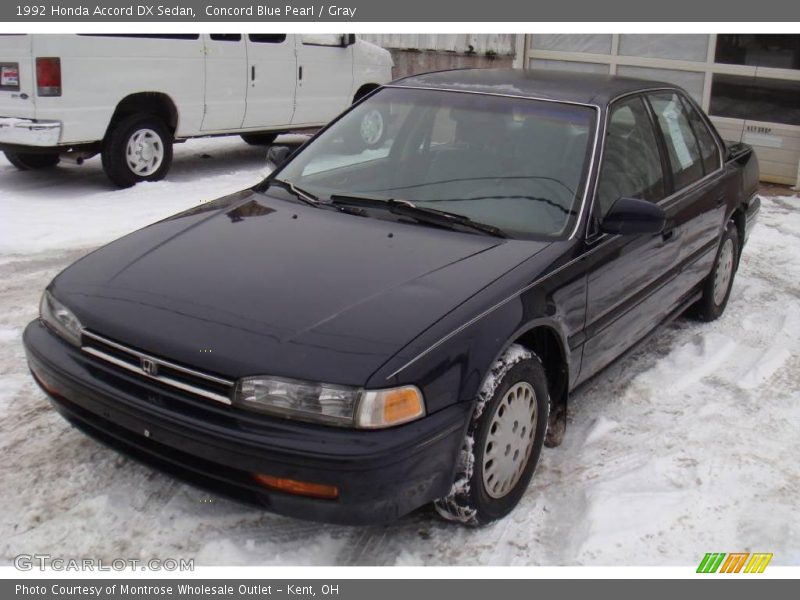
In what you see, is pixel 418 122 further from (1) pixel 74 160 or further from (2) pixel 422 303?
(1) pixel 74 160

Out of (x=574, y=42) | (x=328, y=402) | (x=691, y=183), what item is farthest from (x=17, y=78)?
(x=574, y=42)

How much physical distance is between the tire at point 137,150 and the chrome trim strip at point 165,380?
223 inches

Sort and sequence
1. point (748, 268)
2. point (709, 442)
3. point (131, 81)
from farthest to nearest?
point (131, 81) < point (748, 268) < point (709, 442)

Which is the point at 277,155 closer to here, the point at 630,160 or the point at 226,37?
the point at 630,160

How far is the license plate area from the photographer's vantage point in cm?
743

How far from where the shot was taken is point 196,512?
3.16 metres

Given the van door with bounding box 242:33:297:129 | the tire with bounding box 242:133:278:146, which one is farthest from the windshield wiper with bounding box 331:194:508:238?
the tire with bounding box 242:133:278:146

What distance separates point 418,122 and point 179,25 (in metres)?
5.19

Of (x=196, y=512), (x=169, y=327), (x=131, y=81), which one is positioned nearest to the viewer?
(x=169, y=327)

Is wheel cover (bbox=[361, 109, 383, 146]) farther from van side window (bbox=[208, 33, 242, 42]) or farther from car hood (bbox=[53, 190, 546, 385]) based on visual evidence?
van side window (bbox=[208, 33, 242, 42])

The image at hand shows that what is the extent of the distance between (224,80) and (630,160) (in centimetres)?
601

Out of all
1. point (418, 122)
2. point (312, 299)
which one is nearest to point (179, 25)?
point (418, 122)

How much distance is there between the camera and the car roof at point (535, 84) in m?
4.06

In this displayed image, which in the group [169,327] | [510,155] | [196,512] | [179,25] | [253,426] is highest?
[179,25]
